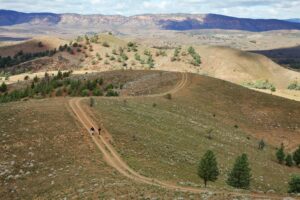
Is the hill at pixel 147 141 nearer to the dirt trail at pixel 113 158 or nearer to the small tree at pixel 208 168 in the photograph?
the dirt trail at pixel 113 158

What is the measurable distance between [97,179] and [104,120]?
70.8ft

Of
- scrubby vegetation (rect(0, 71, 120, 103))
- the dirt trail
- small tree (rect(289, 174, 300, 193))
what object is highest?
the dirt trail

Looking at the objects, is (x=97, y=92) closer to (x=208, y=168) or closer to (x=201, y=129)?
(x=201, y=129)

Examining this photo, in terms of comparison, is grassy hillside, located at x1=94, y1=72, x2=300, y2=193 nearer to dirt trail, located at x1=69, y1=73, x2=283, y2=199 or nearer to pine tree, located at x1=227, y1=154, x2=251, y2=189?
dirt trail, located at x1=69, y1=73, x2=283, y2=199

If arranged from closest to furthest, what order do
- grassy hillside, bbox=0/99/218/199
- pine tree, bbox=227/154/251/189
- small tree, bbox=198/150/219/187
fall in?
grassy hillside, bbox=0/99/218/199, small tree, bbox=198/150/219/187, pine tree, bbox=227/154/251/189

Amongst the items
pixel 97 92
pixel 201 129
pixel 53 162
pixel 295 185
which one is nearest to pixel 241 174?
pixel 295 185

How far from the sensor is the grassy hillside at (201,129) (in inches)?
2071

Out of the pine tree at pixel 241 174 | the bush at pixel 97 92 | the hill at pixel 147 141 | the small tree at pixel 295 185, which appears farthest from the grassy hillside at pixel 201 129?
the bush at pixel 97 92

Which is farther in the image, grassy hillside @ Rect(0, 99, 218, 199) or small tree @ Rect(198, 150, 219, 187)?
small tree @ Rect(198, 150, 219, 187)

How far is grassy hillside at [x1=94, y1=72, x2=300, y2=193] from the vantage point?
2071 inches

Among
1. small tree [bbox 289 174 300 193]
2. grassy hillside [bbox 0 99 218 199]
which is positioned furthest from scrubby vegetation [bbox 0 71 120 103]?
small tree [bbox 289 174 300 193]

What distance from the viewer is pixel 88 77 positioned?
124312 mm

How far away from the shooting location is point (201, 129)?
75750 millimetres

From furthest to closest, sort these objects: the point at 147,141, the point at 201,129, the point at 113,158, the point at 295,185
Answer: the point at 201,129 → the point at 147,141 → the point at 113,158 → the point at 295,185
